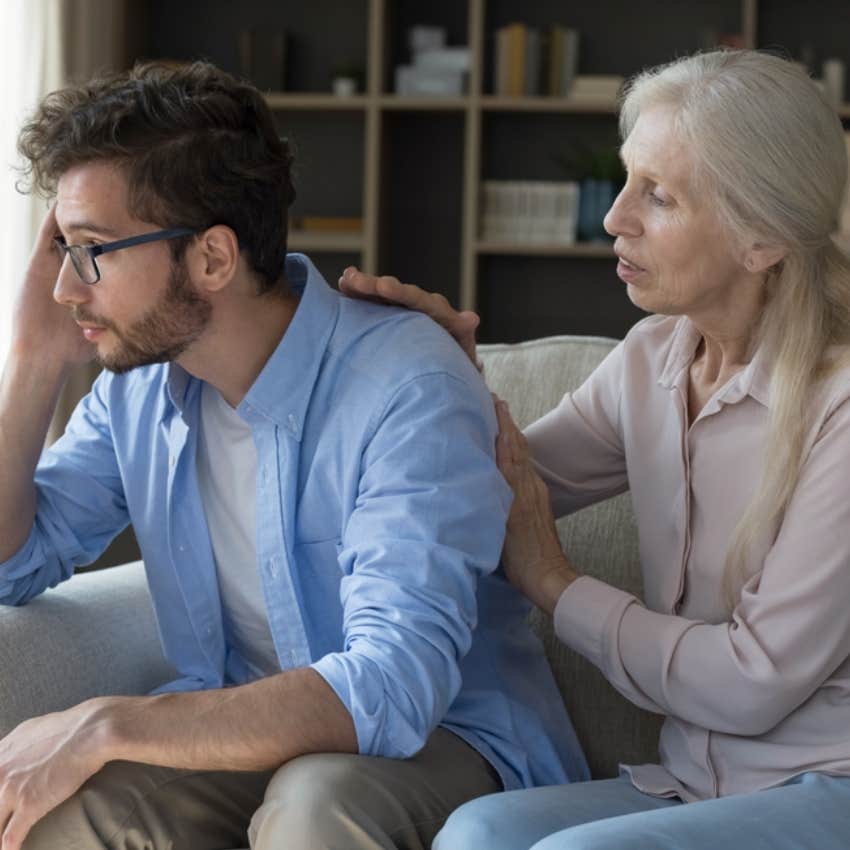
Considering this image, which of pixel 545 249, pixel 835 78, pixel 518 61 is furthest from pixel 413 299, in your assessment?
pixel 835 78

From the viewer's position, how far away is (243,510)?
1.67 m

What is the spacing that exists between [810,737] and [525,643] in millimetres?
387

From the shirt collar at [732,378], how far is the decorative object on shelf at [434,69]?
321 cm

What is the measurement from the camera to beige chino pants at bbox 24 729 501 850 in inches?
50.4

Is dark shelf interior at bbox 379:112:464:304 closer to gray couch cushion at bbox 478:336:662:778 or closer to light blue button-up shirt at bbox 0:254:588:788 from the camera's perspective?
gray couch cushion at bbox 478:336:662:778

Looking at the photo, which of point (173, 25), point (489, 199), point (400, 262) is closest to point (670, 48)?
point (489, 199)

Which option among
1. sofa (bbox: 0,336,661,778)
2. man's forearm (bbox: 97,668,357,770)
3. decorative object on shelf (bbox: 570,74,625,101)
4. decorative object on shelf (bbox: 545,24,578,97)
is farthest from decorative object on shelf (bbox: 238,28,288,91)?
man's forearm (bbox: 97,668,357,770)

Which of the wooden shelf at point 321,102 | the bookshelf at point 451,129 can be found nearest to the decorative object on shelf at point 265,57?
the bookshelf at point 451,129

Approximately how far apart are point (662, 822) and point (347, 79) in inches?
150

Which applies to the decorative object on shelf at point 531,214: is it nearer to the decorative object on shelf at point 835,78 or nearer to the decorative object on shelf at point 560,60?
the decorative object on shelf at point 560,60

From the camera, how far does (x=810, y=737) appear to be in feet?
4.72

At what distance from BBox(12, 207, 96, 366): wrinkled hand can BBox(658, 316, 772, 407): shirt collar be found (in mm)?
679

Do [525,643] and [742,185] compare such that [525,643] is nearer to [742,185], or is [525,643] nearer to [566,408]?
[566,408]

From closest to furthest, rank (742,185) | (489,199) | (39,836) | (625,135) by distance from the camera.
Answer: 1. (39,836)
2. (742,185)
3. (625,135)
4. (489,199)
